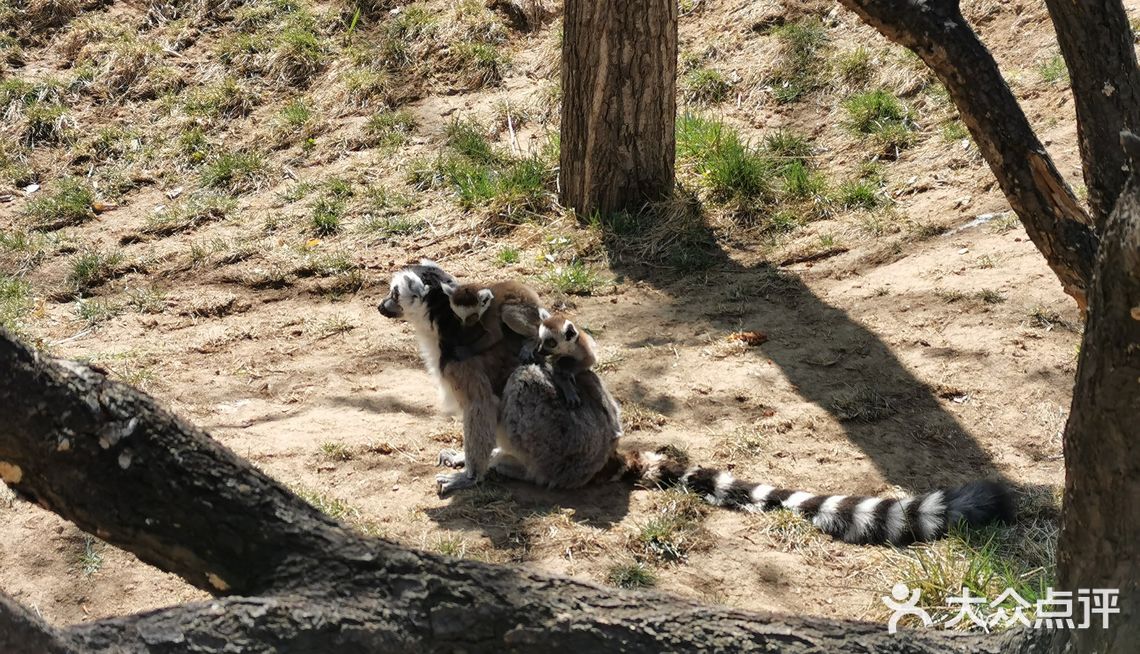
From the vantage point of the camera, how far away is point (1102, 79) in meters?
3.85

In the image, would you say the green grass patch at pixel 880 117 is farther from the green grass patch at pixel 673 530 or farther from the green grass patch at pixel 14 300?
the green grass patch at pixel 14 300

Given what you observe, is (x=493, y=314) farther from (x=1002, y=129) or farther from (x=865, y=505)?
(x=1002, y=129)

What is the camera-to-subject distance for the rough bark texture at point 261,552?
2.26m

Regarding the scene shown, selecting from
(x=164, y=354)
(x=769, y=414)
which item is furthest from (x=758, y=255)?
(x=164, y=354)

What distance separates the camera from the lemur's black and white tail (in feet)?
15.5

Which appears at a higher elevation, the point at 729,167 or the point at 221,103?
the point at 221,103

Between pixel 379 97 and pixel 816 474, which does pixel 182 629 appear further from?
pixel 379 97

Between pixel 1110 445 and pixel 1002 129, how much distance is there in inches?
92.9

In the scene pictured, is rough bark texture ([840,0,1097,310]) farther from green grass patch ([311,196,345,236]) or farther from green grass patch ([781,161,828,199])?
green grass patch ([311,196,345,236])

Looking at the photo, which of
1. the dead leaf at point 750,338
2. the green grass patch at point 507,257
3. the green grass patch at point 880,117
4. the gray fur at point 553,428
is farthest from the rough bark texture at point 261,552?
the green grass patch at point 880,117

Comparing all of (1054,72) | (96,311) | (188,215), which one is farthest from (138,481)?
(1054,72)

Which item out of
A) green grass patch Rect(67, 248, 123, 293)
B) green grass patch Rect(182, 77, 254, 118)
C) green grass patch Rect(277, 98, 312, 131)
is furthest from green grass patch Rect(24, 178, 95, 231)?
green grass patch Rect(277, 98, 312, 131)

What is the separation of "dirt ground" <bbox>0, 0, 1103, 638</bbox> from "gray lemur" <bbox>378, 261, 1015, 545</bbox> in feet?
0.37

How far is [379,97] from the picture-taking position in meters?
10.9
